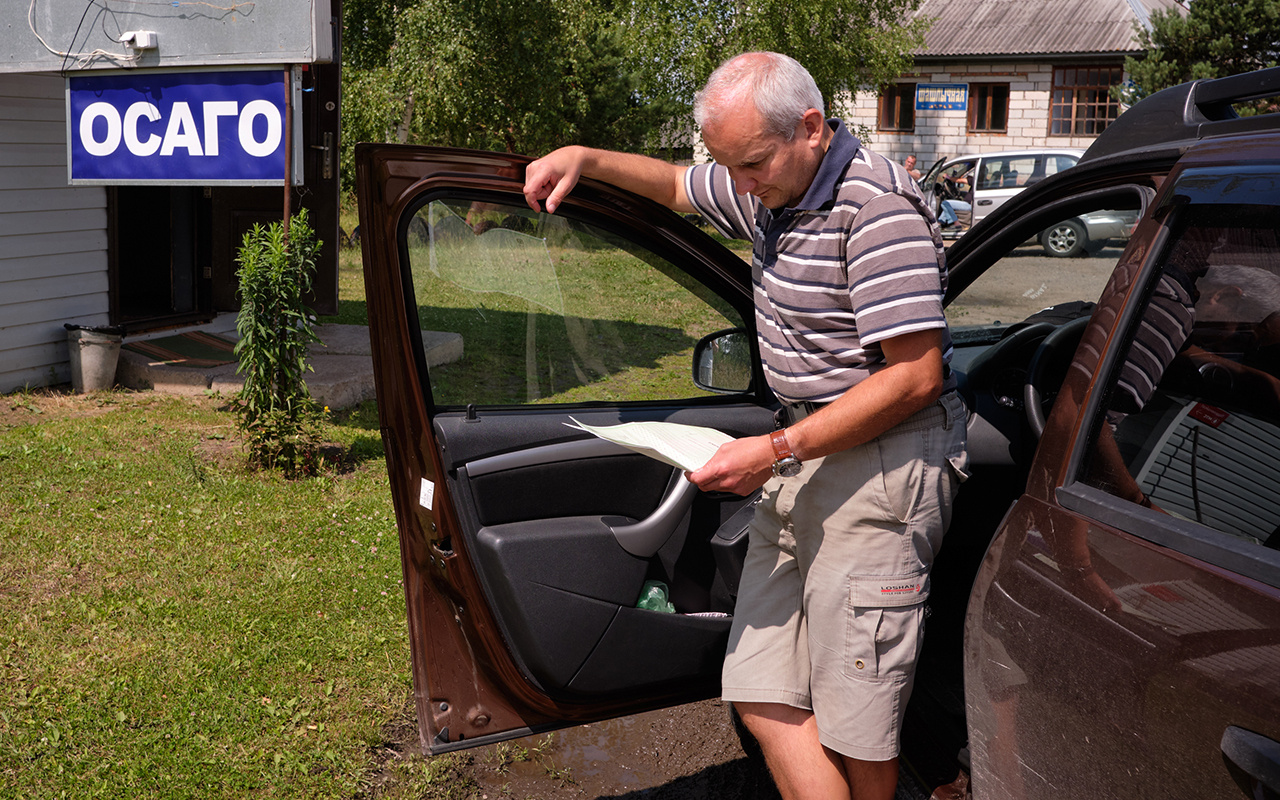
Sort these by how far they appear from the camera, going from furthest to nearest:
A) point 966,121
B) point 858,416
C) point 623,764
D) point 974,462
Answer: point 966,121 < point 623,764 < point 974,462 < point 858,416

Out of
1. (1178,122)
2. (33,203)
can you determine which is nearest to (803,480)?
(1178,122)

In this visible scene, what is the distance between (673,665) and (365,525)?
3.00m

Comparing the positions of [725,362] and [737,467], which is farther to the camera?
[725,362]

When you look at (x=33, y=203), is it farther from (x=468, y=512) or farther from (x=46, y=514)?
(x=468, y=512)

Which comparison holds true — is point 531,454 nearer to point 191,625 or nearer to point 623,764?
point 623,764

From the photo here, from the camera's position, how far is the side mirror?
2.80 meters

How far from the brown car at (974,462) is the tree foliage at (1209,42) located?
23.9 metres

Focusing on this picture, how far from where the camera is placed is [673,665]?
8.46 ft

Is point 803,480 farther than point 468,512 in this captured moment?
No

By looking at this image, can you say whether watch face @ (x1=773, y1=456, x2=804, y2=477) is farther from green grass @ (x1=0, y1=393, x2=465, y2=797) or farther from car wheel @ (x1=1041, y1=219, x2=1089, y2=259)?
green grass @ (x1=0, y1=393, x2=465, y2=797)

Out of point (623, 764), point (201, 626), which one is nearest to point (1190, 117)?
point (623, 764)

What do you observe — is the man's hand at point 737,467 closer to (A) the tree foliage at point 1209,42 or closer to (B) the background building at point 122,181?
(B) the background building at point 122,181

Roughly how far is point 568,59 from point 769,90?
60.5 feet

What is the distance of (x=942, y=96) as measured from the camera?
3412 centimetres
